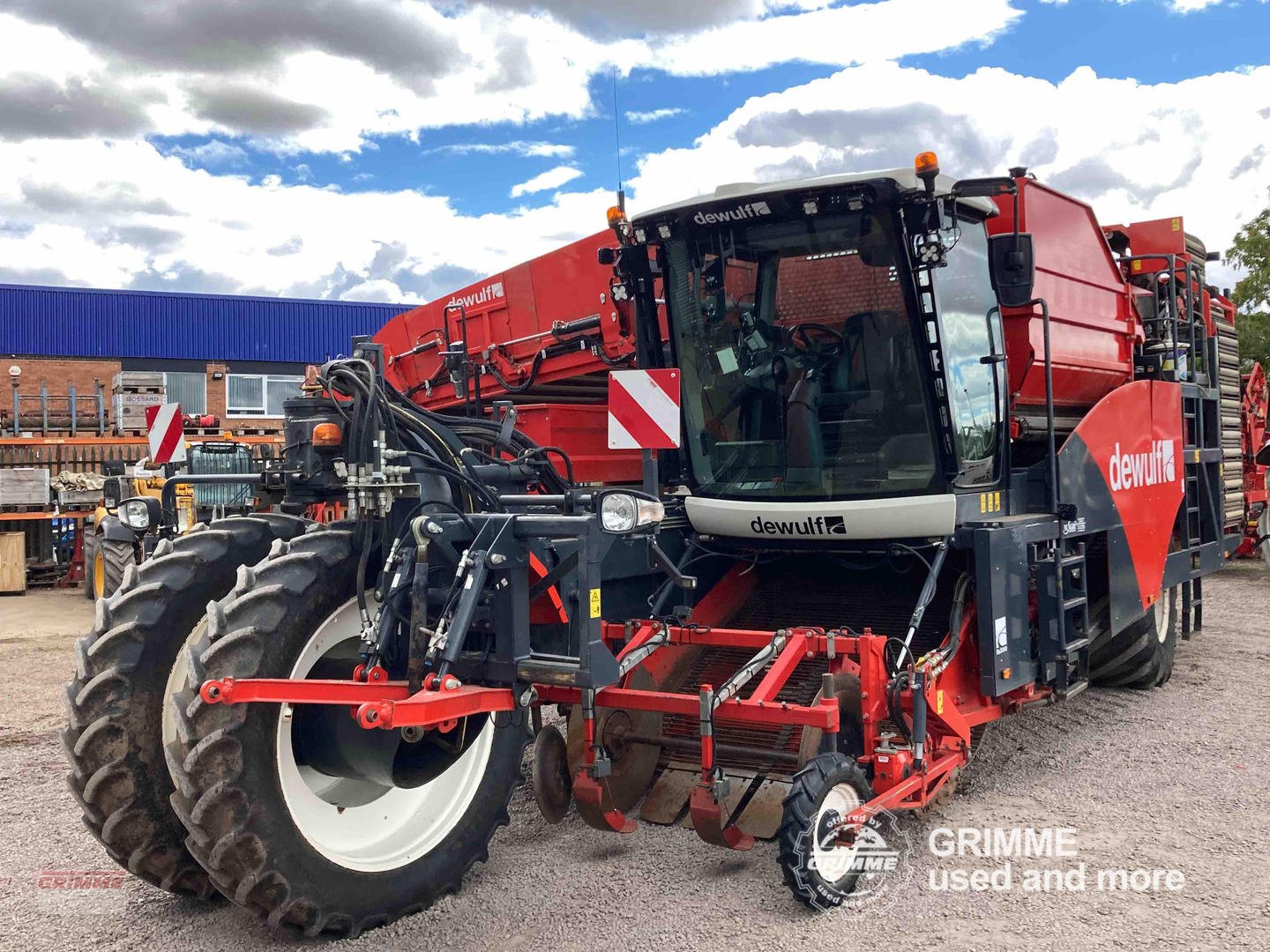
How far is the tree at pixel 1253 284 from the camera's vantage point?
1852 centimetres

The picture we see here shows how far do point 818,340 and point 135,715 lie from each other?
3136mm

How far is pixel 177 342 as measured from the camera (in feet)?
81.7

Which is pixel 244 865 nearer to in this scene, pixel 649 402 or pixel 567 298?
pixel 649 402

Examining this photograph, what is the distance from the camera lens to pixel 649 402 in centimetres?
439

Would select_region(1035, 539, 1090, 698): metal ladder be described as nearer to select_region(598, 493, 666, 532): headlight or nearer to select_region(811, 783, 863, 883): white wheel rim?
select_region(811, 783, 863, 883): white wheel rim

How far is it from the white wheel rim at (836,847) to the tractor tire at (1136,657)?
11.1 ft

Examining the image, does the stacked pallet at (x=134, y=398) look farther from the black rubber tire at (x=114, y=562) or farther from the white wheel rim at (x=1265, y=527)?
the white wheel rim at (x=1265, y=527)

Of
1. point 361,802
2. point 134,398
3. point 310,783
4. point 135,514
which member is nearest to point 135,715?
point 310,783

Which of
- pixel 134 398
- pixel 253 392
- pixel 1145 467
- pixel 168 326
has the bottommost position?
pixel 1145 467

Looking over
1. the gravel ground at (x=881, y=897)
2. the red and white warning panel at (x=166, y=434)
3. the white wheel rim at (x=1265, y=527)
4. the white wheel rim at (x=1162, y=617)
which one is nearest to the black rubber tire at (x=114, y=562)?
the red and white warning panel at (x=166, y=434)

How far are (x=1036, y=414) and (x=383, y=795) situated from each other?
3.68 meters

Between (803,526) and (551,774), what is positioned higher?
(803,526)

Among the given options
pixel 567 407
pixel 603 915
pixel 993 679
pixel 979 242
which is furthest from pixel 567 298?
pixel 603 915

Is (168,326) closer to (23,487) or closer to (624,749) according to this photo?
(23,487)
